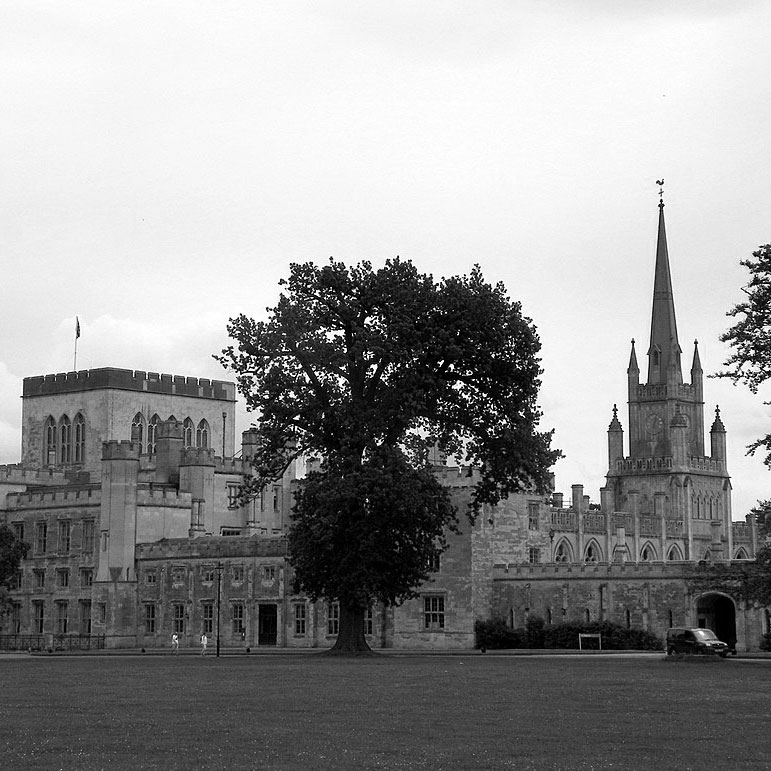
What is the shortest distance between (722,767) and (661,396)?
465 ft

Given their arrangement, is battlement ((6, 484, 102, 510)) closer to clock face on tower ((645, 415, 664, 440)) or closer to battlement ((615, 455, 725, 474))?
battlement ((615, 455, 725, 474))

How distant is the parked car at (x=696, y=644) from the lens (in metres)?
55.4

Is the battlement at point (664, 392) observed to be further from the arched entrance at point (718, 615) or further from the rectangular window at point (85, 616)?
the arched entrance at point (718, 615)

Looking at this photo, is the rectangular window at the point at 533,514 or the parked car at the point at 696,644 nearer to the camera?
the parked car at the point at 696,644

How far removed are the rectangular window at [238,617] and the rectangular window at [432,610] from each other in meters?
11.1

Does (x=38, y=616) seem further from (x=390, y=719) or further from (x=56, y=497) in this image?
(x=390, y=719)

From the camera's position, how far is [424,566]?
191 feet

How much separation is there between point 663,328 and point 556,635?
92803 millimetres

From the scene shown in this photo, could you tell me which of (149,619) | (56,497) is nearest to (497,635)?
(149,619)

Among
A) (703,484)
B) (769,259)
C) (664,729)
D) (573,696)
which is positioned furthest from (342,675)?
(703,484)

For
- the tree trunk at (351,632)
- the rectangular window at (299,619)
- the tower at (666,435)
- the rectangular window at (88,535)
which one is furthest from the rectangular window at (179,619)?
the tower at (666,435)

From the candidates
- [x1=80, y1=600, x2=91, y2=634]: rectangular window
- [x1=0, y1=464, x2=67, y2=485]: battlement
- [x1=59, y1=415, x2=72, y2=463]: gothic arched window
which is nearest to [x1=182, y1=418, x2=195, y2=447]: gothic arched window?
[x1=59, y1=415, x2=72, y2=463]: gothic arched window

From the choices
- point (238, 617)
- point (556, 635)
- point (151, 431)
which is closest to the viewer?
point (556, 635)

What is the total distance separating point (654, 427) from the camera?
161125 mm
